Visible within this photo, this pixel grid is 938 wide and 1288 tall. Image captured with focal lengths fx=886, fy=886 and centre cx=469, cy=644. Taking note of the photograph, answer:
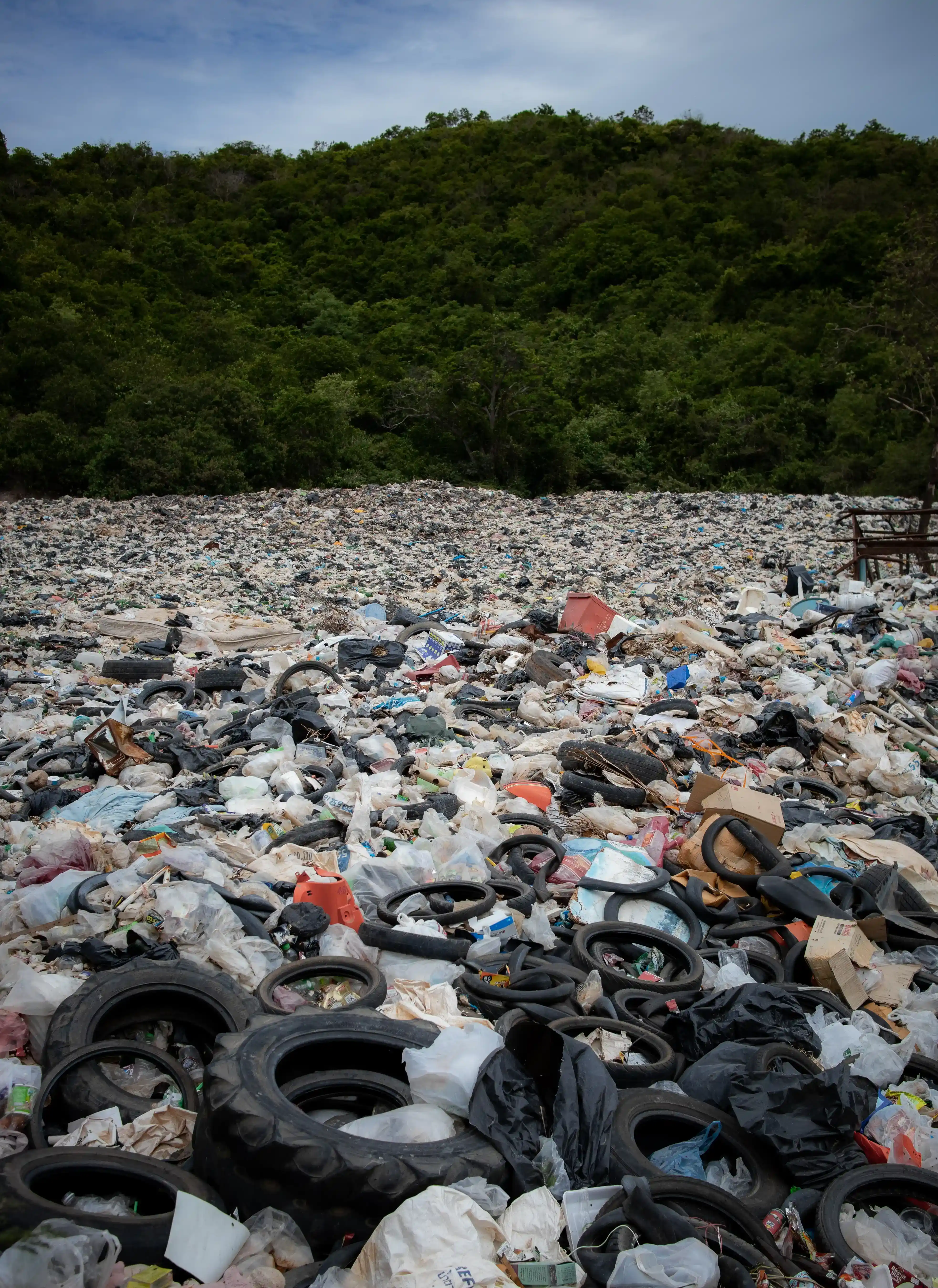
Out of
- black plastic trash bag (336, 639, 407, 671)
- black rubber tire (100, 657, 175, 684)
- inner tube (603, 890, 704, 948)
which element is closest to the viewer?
inner tube (603, 890, 704, 948)

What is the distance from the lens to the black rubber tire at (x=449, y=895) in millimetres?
3336

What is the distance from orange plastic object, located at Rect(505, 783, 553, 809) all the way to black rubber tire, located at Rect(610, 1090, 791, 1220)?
2248 millimetres

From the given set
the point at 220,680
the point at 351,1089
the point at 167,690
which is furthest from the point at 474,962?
the point at 167,690

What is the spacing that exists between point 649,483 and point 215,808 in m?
23.1

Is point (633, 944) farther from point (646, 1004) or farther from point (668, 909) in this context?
point (646, 1004)

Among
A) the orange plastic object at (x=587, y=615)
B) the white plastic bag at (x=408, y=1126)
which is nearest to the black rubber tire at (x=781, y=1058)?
the white plastic bag at (x=408, y=1126)

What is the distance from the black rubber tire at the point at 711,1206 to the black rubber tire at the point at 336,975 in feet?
3.42

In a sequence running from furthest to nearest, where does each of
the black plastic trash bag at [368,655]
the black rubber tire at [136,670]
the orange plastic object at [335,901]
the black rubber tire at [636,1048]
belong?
1. the black plastic trash bag at [368,655]
2. the black rubber tire at [136,670]
3. the orange plastic object at [335,901]
4. the black rubber tire at [636,1048]

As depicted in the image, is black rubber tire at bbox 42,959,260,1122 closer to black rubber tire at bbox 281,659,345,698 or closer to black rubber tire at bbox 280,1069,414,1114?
black rubber tire at bbox 280,1069,414,1114

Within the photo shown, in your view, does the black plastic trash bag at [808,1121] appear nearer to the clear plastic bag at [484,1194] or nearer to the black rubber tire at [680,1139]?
the black rubber tire at [680,1139]

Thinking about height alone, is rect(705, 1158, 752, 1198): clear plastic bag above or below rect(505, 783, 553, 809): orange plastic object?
below

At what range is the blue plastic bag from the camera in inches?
88.4

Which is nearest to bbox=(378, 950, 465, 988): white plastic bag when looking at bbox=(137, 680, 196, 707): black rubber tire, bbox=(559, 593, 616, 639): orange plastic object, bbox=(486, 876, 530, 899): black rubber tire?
bbox=(486, 876, 530, 899): black rubber tire

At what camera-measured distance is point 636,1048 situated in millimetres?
2684
